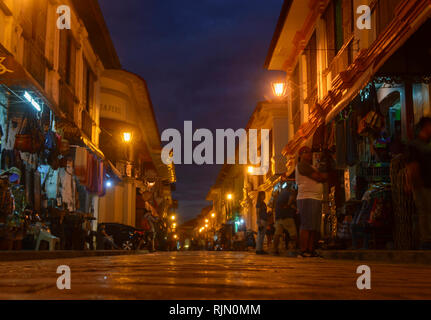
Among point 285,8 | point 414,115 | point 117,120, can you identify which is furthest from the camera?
point 117,120

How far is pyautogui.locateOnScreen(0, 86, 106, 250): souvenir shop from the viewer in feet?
35.6

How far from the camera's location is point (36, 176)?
12414 mm

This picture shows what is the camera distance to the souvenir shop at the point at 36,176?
1084 centimetres

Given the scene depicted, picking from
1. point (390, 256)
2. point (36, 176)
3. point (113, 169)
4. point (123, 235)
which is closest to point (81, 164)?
point (36, 176)

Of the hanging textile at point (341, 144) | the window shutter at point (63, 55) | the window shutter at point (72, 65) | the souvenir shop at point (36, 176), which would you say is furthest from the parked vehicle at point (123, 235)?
the hanging textile at point (341, 144)

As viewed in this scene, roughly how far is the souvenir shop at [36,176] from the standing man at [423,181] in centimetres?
691

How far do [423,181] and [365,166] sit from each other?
12.9ft

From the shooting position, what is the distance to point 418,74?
31.5 feet

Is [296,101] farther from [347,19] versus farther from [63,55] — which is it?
[63,55]

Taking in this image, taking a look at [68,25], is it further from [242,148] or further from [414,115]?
[242,148]

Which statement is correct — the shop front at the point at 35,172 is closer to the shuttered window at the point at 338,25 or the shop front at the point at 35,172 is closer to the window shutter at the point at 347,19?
the window shutter at the point at 347,19

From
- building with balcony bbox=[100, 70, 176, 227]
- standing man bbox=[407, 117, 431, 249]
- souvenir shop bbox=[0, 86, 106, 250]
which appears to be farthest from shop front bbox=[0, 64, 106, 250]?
building with balcony bbox=[100, 70, 176, 227]
